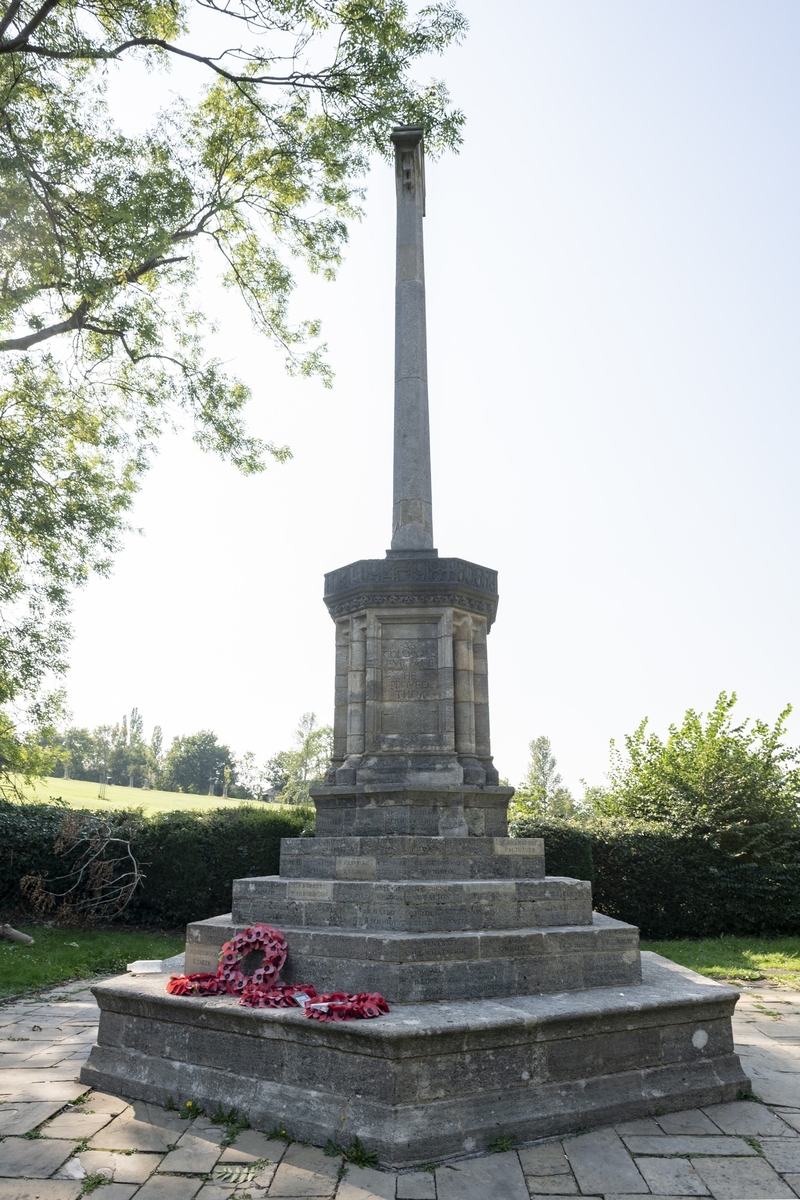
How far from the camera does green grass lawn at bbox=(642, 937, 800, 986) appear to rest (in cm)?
Answer: 987

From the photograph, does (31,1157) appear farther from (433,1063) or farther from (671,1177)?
(671,1177)

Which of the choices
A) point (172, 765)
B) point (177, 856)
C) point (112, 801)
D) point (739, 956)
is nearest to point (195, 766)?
point (172, 765)

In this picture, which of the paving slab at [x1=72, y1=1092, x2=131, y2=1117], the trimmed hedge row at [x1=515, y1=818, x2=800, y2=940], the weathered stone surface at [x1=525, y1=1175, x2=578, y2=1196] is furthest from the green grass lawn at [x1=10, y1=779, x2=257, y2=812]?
the weathered stone surface at [x1=525, y1=1175, x2=578, y2=1196]

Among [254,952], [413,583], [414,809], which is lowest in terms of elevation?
[254,952]

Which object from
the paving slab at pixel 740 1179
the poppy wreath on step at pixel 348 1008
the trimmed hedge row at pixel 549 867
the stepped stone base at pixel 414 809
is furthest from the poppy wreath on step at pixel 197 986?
the trimmed hedge row at pixel 549 867

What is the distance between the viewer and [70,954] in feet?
33.6

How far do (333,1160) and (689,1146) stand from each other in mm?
Answer: 1898

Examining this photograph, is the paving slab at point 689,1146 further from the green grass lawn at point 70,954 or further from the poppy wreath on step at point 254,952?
the green grass lawn at point 70,954

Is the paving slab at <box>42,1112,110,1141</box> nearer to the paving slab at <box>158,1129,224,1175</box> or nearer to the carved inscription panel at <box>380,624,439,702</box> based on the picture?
the paving slab at <box>158,1129,224,1175</box>

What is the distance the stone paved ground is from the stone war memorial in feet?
0.57

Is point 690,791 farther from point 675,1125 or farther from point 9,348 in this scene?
point 9,348

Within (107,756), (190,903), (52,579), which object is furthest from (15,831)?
(107,756)

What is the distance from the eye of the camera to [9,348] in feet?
36.9

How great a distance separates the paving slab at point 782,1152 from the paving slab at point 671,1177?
1.47 ft
